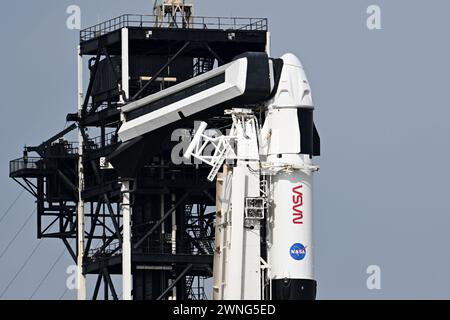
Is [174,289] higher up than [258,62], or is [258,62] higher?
[258,62]

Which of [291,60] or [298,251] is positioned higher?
[291,60]

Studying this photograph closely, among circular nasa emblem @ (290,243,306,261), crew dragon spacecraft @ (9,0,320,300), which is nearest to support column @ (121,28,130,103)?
crew dragon spacecraft @ (9,0,320,300)

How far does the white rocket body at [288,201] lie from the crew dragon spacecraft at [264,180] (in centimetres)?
5

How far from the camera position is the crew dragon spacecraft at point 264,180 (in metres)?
161

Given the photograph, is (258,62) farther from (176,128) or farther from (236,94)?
(176,128)

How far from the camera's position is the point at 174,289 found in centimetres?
19912

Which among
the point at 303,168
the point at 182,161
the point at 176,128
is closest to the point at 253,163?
the point at 303,168

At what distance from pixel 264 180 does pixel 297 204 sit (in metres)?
2.35

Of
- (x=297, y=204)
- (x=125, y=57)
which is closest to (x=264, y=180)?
(x=297, y=204)

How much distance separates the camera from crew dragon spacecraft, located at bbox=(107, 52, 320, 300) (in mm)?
161375

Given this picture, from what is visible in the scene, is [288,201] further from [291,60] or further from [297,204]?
[291,60]

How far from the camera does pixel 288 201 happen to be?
164 meters

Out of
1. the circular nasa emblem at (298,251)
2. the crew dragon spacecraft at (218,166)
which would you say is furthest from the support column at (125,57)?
the circular nasa emblem at (298,251)
